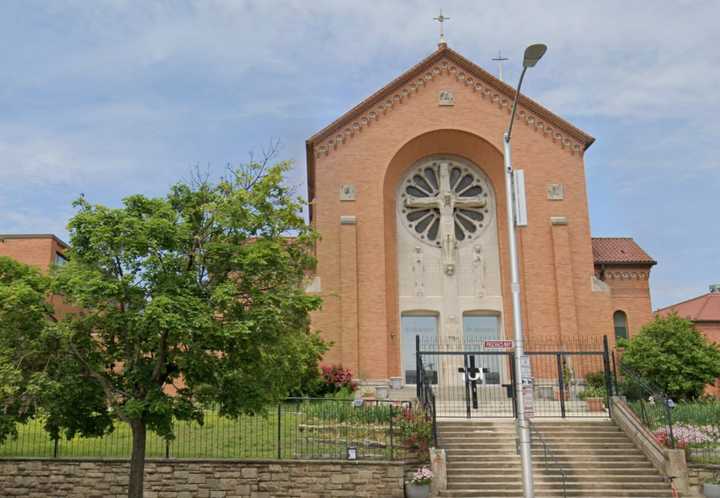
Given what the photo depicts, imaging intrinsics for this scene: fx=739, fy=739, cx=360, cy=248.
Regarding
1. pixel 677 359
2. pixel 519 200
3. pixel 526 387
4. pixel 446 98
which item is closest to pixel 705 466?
pixel 526 387

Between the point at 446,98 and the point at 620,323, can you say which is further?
the point at 620,323

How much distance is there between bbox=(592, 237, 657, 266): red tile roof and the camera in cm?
3406

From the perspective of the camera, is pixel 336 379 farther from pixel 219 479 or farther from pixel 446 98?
pixel 446 98

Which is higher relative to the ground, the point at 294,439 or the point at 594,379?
the point at 594,379

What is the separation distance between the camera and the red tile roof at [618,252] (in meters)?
34.1

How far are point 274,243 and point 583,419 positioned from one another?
1122 cm

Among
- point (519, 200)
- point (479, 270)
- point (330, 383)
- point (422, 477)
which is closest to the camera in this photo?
point (519, 200)

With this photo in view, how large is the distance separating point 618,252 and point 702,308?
336 inches

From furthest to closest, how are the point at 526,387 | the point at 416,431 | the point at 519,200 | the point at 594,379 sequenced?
the point at 594,379 < the point at 416,431 < the point at 519,200 < the point at 526,387

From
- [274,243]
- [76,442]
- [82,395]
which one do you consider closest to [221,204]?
[274,243]

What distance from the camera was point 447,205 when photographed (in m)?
32.1

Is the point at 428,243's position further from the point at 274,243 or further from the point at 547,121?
the point at 274,243

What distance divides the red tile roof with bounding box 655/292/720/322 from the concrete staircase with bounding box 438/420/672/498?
20.2m

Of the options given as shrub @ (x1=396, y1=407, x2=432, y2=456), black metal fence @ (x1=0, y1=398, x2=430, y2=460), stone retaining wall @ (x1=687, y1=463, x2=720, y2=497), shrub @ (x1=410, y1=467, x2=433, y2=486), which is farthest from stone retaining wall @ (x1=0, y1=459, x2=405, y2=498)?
stone retaining wall @ (x1=687, y1=463, x2=720, y2=497)
